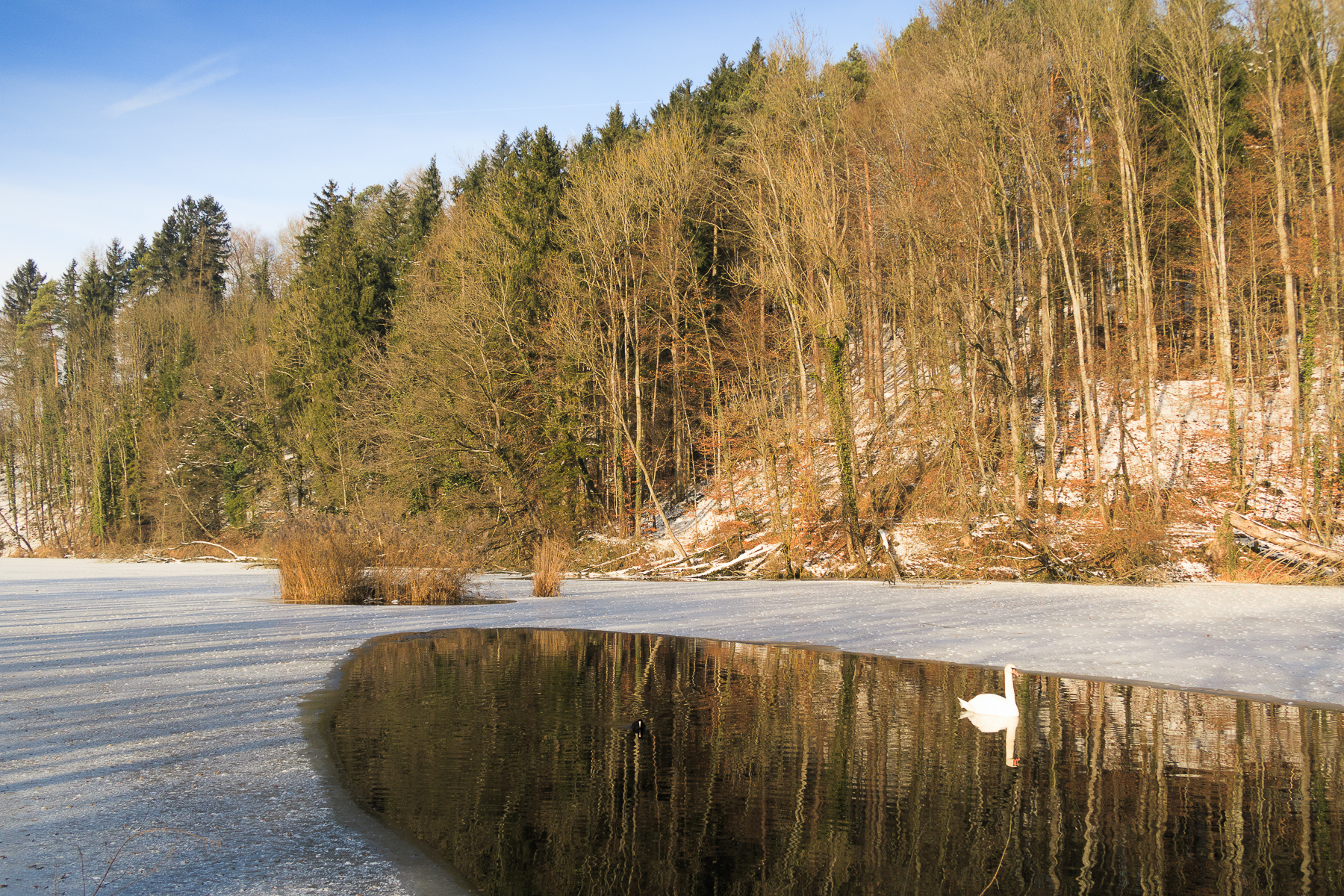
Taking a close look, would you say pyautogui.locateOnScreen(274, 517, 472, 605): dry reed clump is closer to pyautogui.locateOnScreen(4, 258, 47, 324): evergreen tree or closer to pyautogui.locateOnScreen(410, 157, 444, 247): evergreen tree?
pyautogui.locateOnScreen(410, 157, 444, 247): evergreen tree

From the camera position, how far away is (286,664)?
962 centimetres

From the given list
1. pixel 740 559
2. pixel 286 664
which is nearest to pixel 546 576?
pixel 740 559

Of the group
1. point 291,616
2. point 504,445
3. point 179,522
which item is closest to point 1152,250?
point 504,445

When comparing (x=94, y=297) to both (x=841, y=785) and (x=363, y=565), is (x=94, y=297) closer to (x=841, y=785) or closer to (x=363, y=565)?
(x=363, y=565)

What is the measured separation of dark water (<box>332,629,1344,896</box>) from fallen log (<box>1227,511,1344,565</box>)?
14146mm

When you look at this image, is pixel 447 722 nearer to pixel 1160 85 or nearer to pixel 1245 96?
pixel 1245 96

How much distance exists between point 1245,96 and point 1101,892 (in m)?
31.0

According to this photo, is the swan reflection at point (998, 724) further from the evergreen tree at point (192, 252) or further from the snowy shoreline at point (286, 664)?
the evergreen tree at point (192, 252)

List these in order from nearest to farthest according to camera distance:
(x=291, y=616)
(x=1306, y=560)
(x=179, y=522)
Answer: (x=291, y=616) → (x=1306, y=560) → (x=179, y=522)

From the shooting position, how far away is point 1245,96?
27297 millimetres

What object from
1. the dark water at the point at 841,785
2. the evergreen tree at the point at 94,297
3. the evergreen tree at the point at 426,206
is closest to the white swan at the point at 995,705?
the dark water at the point at 841,785

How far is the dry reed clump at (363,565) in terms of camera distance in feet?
55.6

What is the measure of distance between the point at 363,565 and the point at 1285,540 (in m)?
20.6

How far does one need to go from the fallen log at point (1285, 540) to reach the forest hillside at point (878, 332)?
202 mm
